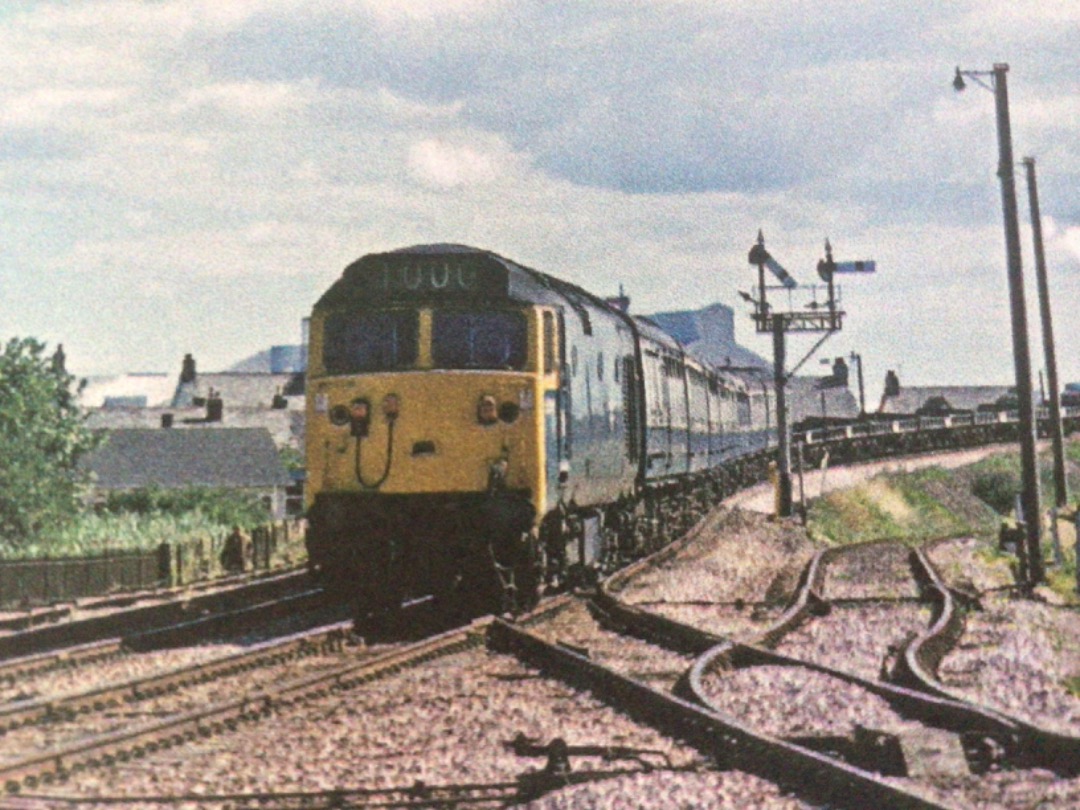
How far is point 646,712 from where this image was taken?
8492mm

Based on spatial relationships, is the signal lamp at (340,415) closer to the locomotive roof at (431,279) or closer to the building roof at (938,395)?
the locomotive roof at (431,279)

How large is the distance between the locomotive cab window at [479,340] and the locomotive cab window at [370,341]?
248 mm

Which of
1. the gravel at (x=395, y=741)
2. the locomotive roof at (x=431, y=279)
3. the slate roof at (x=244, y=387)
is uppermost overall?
the slate roof at (x=244, y=387)

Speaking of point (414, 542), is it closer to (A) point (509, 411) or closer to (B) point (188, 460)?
(A) point (509, 411)

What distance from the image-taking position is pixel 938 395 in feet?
352

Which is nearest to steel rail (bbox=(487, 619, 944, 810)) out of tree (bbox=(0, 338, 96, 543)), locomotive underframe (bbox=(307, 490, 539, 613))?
locomotive underframe (bbox=(307, 490, 539, 613))

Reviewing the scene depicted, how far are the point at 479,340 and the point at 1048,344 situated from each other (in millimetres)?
21628

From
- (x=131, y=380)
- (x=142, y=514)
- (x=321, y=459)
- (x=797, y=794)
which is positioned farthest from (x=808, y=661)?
(x=131, y=380)

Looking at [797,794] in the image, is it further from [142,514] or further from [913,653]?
[142,514]

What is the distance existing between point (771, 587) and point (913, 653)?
6746mm

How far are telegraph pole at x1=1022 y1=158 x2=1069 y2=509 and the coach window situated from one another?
645 inches

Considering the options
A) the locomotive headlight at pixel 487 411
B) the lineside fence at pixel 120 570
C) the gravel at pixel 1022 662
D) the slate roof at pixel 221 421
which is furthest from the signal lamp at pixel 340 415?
the slate roof at pixel 221 421

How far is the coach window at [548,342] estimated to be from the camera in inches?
520

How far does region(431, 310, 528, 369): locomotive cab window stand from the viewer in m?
13.0
